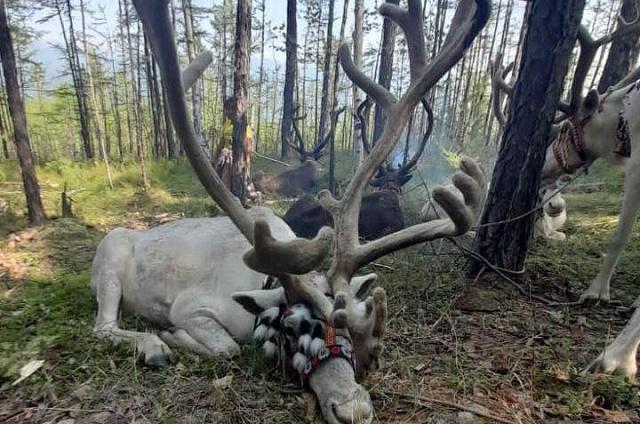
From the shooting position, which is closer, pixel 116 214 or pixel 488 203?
pixel 488 203

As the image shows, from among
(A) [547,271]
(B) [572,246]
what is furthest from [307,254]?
(B) [572,246]

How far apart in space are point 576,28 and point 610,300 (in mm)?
2066

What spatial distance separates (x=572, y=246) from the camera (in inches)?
188

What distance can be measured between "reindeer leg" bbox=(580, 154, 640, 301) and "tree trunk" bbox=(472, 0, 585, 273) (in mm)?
565

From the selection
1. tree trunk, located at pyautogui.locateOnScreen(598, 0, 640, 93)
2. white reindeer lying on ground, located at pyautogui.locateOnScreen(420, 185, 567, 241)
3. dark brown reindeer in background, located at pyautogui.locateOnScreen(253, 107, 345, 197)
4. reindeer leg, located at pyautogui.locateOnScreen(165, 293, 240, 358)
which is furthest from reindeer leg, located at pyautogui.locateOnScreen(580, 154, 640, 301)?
dark brown reindeer in background, located at pyautogui.locateOnScreen(253, 107, 345, 197)

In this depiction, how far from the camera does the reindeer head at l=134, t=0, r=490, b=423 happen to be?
196 centimetres

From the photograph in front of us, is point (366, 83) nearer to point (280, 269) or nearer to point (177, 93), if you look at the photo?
point (177, 93)

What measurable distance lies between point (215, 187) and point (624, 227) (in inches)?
116

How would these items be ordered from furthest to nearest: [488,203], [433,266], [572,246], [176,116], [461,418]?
[572,246] < [433,266] < [488,203] < [176,116] < [461,418]

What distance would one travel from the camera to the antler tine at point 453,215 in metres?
2.26

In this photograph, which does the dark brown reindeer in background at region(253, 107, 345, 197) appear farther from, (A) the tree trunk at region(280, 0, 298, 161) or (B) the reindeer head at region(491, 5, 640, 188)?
(B) the reindeer head at region(491, 5, 640, 188)

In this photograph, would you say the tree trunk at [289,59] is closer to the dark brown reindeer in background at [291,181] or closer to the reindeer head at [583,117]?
the dark brown reindeer in background at [291,181]

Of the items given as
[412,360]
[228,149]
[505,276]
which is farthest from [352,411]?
[228,149]

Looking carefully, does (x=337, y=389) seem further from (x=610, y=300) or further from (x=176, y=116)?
(x=610, y=300)
